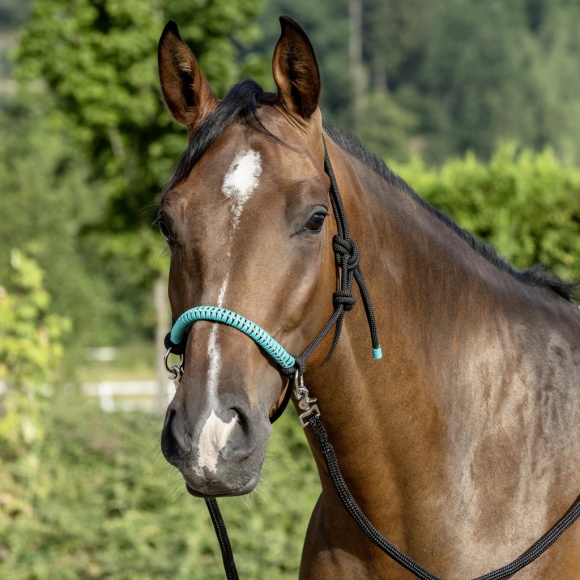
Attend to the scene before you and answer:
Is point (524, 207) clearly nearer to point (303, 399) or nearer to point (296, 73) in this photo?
point (296, 73)

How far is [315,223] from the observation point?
2.14 metres

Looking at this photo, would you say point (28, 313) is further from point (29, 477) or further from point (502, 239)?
point (502, 239)

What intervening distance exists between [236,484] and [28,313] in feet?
18.9

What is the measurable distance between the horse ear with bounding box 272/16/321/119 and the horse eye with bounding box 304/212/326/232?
0.31 m

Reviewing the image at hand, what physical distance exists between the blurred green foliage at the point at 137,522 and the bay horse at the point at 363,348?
98.3 inches

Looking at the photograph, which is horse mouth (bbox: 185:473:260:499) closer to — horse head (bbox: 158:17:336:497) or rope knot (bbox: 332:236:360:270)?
horse head (bbox: 158:17:336:497)

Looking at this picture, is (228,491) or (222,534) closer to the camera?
(228,491)

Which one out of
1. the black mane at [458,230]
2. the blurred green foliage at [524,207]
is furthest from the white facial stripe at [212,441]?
the blurred green foliage at [524,207]

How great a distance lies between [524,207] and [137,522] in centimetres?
388

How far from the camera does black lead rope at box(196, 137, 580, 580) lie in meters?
2.24

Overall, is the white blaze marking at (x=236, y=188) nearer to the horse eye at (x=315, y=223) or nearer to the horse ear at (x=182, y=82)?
the horse eye at (x=315, y=223)

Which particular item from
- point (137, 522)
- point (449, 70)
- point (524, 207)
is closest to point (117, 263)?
point (524, 207)

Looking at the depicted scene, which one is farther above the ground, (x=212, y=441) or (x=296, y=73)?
(x=296, y=73)

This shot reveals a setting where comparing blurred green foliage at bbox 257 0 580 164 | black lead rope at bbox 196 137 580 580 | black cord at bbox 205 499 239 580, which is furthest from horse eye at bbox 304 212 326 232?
blurred green foliage at bbox 257 0 580 164
